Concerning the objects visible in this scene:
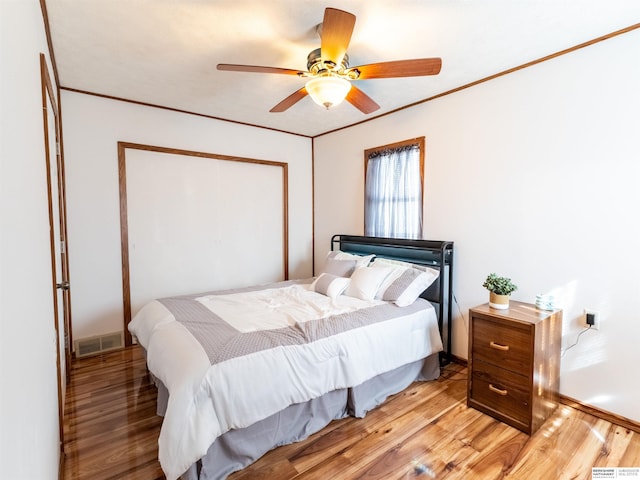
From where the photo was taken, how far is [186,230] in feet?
12.7

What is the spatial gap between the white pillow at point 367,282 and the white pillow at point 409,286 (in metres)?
0.11

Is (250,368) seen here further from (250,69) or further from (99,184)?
(99,184)

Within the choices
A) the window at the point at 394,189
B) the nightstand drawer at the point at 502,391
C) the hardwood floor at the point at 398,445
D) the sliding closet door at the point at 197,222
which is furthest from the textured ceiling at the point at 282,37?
the hardwood floor at the point at 398,445

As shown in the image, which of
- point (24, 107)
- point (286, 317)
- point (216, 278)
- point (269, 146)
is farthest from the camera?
point (269, 146)

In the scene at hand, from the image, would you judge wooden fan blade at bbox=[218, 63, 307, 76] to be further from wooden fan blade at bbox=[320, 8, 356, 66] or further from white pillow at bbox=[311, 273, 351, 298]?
white pillow at bbox=[311, 273, 351, 298]

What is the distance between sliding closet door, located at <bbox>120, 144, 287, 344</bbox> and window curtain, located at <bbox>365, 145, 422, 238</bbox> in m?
1.35

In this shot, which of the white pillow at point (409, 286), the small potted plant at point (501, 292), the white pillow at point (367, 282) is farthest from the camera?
the white pillow at point (367, 282)

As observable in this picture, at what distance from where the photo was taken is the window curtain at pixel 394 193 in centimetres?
353

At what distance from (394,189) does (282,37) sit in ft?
6.66

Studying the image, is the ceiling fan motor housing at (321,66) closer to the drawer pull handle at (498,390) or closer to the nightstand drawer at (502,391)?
the nightstand drawer at (502,391)

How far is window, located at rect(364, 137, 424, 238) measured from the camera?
11.5ft

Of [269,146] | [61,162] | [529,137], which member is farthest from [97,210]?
[529,137]

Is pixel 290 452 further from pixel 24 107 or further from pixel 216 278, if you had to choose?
pixel 216 278

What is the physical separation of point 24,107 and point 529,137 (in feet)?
10.4
